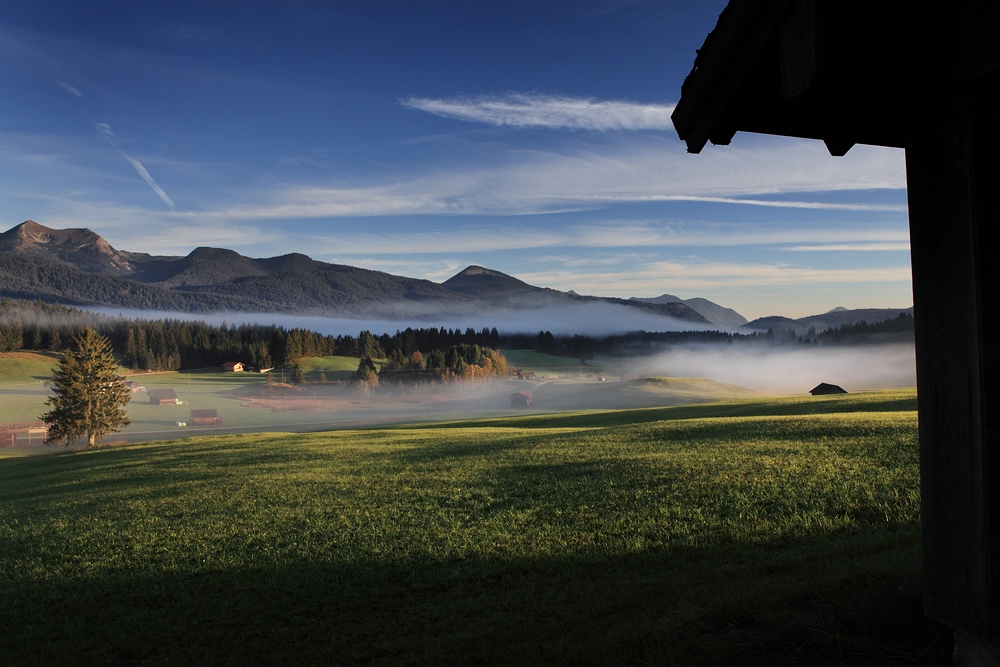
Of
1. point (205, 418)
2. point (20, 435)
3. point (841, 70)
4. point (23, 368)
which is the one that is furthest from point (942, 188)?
point (23, 368)

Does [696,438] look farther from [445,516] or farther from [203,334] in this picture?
[203,334]

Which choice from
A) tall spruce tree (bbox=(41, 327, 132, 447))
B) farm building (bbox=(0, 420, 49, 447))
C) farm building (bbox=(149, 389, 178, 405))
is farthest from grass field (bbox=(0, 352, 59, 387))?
tall spruce tree (bbox=(41, 327, 132, 447))

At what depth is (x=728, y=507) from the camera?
10.3 m

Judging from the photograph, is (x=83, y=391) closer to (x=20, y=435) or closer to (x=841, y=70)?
(x=20, y=435)

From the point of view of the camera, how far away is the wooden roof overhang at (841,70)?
3.76 meters

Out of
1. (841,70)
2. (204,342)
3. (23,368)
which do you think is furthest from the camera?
(204,342)

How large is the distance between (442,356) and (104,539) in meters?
130

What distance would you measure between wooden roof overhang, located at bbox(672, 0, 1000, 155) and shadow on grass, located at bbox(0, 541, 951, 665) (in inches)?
144

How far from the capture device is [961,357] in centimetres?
392

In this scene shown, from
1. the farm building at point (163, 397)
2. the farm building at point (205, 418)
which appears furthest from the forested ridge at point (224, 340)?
the farm building at point (205, 418)

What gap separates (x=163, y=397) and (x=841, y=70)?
152 m

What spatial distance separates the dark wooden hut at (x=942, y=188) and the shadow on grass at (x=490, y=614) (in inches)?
29.0

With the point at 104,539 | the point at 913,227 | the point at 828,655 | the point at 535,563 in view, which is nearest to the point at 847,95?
the point at 913,227

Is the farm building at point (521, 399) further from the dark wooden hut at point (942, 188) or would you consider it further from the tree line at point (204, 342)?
the dark wooden hut at point (942, 188)
